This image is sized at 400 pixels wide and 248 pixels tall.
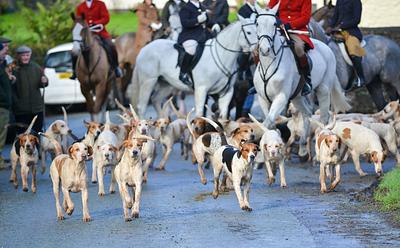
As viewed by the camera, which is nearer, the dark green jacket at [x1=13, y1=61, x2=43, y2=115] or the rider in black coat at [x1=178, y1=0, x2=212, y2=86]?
the dark green jacket at [x1=13, y1=61, x2=43, y2=115]

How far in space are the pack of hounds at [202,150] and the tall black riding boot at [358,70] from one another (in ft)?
3.96

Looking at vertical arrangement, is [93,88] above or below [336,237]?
below

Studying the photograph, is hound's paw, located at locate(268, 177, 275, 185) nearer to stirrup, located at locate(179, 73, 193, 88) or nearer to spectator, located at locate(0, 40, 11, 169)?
spectator, located at locate(0, 40, 11, 169)

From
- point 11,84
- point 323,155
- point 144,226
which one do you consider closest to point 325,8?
point 11,84

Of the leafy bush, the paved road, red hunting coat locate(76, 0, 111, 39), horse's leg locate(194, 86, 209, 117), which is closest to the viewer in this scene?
the paved road

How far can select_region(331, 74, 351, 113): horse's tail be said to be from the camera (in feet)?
58.7

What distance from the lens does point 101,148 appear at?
1328 cm

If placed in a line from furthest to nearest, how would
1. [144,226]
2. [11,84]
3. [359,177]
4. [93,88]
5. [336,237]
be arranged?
[93,88], [11,84], [359,177], [144,226], [336,237]

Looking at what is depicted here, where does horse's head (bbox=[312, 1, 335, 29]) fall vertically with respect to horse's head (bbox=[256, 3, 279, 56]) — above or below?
below

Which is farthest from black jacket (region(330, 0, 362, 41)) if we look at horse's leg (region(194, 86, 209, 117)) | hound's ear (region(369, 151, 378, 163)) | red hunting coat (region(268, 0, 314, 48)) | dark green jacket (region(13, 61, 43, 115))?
dark green jacket (region(13, 61, 43, 115))

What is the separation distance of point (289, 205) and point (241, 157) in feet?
2.44

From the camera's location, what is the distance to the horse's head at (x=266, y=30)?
14914 millimetres

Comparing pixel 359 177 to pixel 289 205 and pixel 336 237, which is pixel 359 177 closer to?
pixel 289 205

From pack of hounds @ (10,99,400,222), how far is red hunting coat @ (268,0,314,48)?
1344 millimetres
